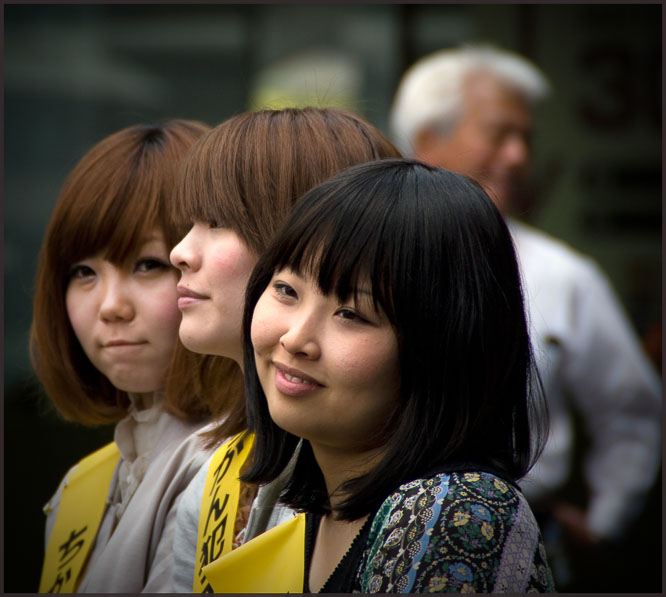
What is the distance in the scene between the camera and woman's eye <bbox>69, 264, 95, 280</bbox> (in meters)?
2.15

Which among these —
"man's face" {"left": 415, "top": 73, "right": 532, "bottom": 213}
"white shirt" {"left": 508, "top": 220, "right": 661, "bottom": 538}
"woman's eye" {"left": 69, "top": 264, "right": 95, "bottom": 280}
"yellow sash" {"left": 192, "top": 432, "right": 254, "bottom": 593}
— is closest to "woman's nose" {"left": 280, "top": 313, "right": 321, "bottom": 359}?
"yellow sash" {"left": 192, "top": 432, "right": 254, "bottom": 593}

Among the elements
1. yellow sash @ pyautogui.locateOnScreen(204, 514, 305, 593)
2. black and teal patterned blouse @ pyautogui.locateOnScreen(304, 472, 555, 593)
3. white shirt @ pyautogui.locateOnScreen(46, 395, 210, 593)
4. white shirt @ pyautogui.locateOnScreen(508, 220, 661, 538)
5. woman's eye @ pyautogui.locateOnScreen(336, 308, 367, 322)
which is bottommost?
white shirt @ pyautogui.locateOnScreen(508, 220, 661, 538)

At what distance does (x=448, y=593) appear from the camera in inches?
49.4

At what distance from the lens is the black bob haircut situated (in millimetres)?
1402

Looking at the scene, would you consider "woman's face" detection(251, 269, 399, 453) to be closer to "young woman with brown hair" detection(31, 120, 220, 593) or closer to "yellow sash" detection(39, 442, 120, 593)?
"young woman with brown hair" detection(31, 120, 220, 593)

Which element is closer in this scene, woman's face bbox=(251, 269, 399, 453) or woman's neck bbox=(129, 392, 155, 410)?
woman's face bbox=(251, 269, 399, 453)

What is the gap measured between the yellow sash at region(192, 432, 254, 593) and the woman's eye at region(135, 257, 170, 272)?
40cm

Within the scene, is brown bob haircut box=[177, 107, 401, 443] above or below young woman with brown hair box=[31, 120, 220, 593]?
above

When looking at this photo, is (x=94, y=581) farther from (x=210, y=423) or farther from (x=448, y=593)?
(x=448, y=593)

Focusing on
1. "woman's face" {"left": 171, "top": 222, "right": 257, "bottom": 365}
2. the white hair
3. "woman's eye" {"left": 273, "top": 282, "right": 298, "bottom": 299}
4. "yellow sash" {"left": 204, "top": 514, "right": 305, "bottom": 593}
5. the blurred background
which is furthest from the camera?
the blurred background

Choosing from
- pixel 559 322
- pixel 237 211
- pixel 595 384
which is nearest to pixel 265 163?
pixel 237 211

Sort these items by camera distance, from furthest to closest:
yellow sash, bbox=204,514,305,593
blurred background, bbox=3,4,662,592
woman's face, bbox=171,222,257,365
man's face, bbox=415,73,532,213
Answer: blurred background, bbox=3,4,662,592 → man's face, bbox=415,73,532,213 → woman's face, bbox=171,222,257,365 → yellow sash, bbox=204,514,305,593

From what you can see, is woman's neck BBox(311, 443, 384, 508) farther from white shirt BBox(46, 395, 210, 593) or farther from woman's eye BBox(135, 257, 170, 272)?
woman's eye BBox(135, 257, 170, 272)

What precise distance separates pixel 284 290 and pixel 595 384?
8.47 ft
